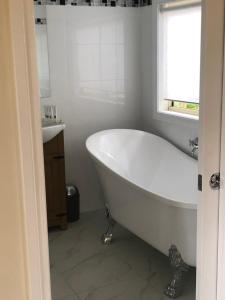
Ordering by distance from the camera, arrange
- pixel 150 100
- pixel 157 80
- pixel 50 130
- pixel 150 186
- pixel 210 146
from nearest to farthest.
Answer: pixel 210 146 → pixel 50 130 → pixel 150 186 → pixel 157 80 → pixel 150 100

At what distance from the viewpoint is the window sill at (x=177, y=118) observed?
3.43 metres

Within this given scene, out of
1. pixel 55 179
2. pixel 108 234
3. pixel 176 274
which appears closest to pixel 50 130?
pixel 55 179

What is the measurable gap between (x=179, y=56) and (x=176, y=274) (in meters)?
1.87

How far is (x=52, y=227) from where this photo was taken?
3.65 m

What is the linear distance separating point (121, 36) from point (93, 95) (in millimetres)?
606

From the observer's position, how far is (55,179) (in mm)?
3482

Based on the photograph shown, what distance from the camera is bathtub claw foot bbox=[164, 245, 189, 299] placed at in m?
2.58

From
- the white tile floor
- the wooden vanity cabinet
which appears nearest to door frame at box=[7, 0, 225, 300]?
the white tile floor

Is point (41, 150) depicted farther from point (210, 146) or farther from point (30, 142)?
point (210, 146)

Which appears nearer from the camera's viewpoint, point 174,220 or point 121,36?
point 174,220

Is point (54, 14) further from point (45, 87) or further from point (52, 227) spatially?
point (52, 227)

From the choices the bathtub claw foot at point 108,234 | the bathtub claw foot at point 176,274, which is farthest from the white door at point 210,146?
the bathtub claw foot at point 108,234

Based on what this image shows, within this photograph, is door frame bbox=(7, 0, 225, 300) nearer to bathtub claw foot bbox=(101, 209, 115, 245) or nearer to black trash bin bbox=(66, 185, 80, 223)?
bathtub claw foot bbox=(101, 209, 115, 245)

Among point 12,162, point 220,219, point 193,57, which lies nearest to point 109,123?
point 193,57
